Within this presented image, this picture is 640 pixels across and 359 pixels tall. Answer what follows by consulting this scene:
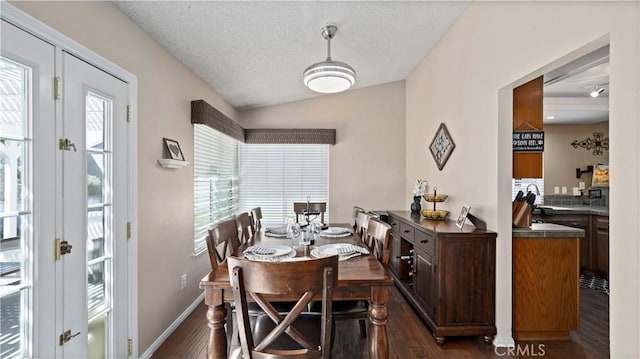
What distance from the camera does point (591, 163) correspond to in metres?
4.75

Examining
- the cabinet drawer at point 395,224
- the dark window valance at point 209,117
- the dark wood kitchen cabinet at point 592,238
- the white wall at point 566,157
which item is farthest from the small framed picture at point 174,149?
the white wall at point 566,157

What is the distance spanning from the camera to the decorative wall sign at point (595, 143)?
4.68m

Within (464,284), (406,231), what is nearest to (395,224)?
(406,231)

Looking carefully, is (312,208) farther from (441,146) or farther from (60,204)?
(60,204)

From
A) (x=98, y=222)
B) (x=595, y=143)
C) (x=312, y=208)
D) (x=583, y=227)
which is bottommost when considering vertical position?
(x=583, y=227)

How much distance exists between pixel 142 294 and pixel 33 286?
868 mm

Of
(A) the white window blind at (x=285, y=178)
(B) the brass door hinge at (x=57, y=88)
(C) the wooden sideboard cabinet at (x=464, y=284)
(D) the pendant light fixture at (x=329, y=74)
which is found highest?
(D) the pendant light fixture at (x=329, y=74)

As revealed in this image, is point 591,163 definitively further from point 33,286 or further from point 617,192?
point 33,286

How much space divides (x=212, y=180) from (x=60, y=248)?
2126 mm

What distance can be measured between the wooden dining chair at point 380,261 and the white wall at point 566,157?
13.6 ft

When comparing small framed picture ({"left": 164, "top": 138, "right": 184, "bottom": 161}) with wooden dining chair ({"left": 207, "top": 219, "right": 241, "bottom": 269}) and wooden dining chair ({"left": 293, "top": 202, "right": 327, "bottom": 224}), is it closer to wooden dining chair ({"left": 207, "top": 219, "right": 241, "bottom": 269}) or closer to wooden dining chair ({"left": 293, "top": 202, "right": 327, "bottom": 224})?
wooden dining chair ({"left": 207, "top": 219, "right": 241, "bottom": 269})

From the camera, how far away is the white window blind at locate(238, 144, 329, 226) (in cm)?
461

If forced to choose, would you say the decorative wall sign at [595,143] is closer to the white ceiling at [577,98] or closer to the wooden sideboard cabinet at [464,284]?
the white ceiling at [577,98]

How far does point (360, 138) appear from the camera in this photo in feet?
15.0
